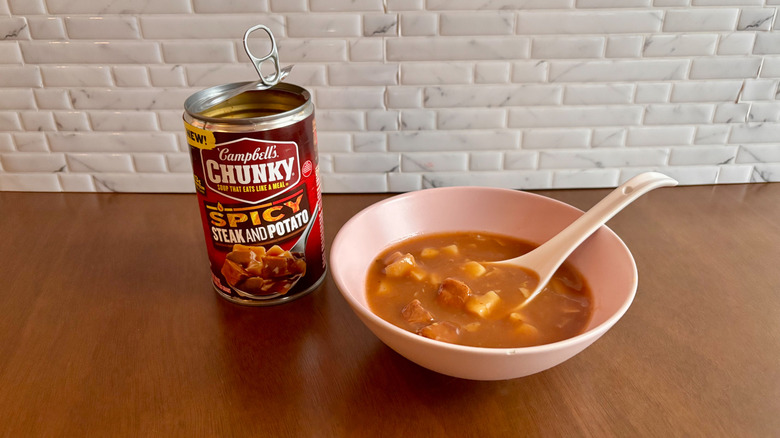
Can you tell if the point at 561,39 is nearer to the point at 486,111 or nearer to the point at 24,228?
the point at 486,111

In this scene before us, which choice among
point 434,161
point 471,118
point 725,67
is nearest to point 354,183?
point 434,161

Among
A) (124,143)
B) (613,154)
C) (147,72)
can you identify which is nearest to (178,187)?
(124,143)

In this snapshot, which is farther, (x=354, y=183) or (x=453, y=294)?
(x=354, y=183)

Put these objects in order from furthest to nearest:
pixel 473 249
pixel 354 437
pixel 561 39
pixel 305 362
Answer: pixel 561 39
pixel 473 249
pixel 305 362
pixel 354 437

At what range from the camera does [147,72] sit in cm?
131

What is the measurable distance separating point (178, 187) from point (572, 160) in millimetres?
908

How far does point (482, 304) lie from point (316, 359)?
0.26 metres

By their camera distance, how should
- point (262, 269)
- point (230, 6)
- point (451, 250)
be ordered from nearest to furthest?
point (262, 269), point (451, 250), point (230, 6)

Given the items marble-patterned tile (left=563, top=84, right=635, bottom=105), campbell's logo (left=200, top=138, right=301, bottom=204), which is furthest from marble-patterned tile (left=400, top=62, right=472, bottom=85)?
campbell's logo (left=200, top=138, right=301, bottom=204)

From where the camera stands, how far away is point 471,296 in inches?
35.9

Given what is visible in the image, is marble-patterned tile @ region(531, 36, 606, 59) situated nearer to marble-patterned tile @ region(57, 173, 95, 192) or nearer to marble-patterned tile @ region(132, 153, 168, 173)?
marble-patterned tile @ region(132, 153, 168, 173)

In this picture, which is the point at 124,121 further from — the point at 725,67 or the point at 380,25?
the point at 725,67

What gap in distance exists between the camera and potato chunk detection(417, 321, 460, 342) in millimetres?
830

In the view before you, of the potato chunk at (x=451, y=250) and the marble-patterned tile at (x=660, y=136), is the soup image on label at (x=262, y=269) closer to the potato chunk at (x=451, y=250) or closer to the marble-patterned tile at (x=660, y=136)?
the potato chunk at (x=451, y=250)
